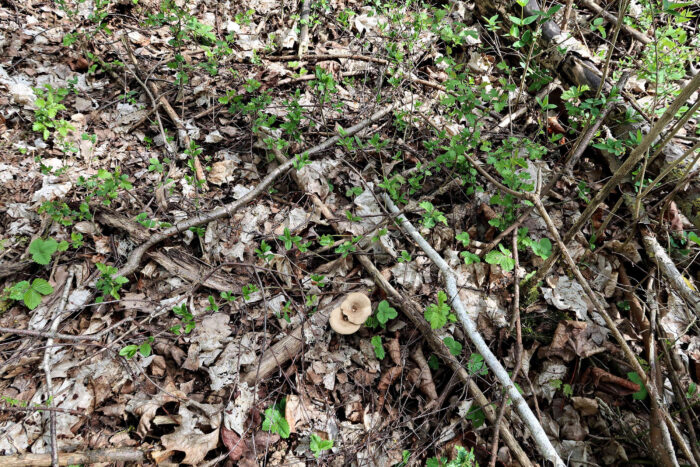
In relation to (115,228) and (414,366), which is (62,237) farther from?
(414,366)

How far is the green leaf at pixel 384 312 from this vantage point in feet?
9.68

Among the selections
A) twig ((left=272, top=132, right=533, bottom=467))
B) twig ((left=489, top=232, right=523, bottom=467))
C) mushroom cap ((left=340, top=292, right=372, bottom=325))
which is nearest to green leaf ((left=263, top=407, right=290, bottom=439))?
mushroom cap ((left=340, top=292, right=372, bottom=325))

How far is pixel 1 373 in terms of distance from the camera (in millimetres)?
2762

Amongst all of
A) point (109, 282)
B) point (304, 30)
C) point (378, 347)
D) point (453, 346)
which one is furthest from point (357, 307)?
point (304, 30)

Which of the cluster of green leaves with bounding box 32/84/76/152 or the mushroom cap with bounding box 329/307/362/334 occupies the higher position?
the cluster of green leaves with bounding box 32/84/76/152

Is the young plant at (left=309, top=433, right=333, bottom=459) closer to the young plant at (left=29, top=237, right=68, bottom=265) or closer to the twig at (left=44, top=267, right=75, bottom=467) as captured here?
the twig at (left=44, top=267, right=75, bottom=467)

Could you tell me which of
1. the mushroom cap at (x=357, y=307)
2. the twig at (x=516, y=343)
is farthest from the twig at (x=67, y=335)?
the twig at (x=516, y=343)

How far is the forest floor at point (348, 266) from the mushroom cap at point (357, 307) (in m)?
0.02

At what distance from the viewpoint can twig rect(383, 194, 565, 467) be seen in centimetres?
237

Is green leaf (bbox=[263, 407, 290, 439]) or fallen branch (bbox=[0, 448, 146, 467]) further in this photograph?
green leaf (bbox=[263, 407, 290, 439])

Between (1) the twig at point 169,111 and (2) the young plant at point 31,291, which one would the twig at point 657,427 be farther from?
(2) the young plant at point 31,291

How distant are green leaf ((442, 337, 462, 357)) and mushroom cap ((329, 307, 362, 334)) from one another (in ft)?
2.28

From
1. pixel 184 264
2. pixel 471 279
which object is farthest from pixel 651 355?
pixel 184 264

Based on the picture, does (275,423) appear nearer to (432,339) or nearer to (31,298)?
(432,339)
